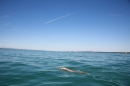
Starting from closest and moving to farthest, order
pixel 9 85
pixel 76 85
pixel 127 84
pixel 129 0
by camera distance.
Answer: pixel 129 0 < pixel 9 85 < pixel 76 85 < pixel 127 84

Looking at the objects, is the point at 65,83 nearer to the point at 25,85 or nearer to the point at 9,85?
the point at 25,85

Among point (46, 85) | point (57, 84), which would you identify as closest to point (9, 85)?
point (46, 85)

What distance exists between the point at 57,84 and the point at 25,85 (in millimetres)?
2587

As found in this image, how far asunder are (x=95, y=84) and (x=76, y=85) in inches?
69.3

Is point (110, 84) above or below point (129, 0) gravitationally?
below

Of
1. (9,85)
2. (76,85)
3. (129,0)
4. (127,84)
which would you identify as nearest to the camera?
(129,0)

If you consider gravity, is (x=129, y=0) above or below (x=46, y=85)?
above

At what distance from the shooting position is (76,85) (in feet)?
28.7

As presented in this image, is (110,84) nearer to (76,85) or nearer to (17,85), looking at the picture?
(76,85)

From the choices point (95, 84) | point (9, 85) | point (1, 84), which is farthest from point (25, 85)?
point (95, 84)

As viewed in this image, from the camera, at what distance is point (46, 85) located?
8500mm

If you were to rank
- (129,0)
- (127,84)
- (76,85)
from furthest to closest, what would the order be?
(127,84), (76,85), (129,0)

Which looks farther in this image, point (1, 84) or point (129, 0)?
point (1, 84)

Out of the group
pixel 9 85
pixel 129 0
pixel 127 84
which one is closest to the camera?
pixel 129 0
